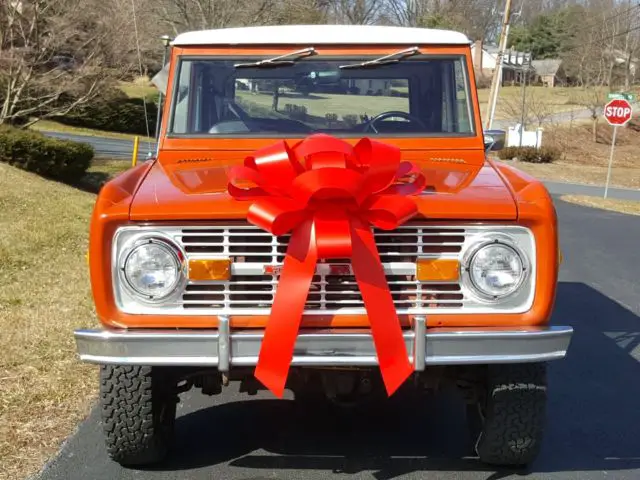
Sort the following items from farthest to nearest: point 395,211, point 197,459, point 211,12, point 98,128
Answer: point 98,128, point 211,12, point 197,459, point 395,211

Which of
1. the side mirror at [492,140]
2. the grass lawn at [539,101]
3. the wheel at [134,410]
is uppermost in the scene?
the side mirror at [492,140]

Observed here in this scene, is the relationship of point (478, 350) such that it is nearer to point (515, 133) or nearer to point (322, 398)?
point (322, 398)

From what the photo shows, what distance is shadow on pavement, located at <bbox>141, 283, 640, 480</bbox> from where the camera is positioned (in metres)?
4.11

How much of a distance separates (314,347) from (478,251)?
774mm

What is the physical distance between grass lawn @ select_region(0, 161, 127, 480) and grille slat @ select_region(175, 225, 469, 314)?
1429 millimetres

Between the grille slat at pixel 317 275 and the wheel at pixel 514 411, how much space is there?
0.47m

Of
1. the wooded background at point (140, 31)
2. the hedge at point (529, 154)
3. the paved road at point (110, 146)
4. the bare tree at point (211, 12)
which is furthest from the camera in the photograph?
the hedge at point (529, 154)

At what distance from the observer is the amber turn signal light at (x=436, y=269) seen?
11.1 feet

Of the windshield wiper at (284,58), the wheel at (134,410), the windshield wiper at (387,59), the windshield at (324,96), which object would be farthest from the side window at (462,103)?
the wheel at (134,410)

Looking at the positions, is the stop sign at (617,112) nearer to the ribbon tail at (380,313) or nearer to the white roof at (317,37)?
the white roof at (317,37)

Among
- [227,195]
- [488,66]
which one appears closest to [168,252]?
[227,195]

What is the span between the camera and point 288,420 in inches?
184

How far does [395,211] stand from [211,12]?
24.5m

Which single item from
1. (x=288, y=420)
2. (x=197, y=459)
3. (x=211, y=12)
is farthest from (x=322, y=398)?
(x=211, y=12)
